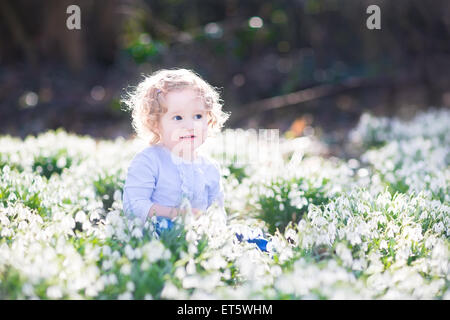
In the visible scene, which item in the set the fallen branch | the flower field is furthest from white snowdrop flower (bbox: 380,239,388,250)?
the fallen branch

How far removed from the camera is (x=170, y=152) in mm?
3320

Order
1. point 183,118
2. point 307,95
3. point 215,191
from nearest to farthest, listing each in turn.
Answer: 1. point 183,118
2. point 215,191
3. point 307,95

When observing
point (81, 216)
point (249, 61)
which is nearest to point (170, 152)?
point (81, 216)

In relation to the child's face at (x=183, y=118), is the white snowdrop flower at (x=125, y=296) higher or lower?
lower

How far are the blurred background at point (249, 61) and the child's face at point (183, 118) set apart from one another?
212 inches

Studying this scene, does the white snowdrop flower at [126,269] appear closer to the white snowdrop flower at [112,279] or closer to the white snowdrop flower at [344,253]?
the white snowdrop flower at [112,279]

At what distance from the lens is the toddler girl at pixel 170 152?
3170 millimetres

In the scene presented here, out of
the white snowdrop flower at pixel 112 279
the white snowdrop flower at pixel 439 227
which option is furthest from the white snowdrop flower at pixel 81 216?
the white snowdrop flower at pixel 439 227

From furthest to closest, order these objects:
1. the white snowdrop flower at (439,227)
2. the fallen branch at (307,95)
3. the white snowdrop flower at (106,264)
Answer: the fallen branch at (307,95) < the white snowdrop flower at (439,227) < the white snowdrop flower at (106,264)

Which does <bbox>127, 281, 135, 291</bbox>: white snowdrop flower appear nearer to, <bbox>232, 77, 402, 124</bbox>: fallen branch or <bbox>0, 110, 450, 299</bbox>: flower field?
<bbox>0, 110, 450, 299</bbox>: flower field

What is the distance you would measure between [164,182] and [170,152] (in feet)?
0.63

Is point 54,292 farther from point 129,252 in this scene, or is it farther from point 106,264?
point 129,252

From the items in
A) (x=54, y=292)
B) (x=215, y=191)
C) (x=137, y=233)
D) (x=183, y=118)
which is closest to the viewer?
(x=54, y=292)

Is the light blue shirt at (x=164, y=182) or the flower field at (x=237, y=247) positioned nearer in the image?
the flower field at (x=237, y=247)
